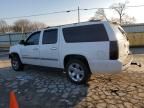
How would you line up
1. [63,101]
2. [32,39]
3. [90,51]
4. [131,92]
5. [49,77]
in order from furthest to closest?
[32,39] → [49,77] → [90,51] → [131,92] → [63,101]

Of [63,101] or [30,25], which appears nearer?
[63,101]

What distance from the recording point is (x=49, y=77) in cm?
805

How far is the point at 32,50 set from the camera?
855 cm

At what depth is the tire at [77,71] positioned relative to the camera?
21.7 feet

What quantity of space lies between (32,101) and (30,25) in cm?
7604

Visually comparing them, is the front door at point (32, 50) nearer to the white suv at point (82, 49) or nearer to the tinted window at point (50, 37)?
the white suv at point (82, 49)

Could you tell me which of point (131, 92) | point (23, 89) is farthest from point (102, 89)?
point (23, 89)

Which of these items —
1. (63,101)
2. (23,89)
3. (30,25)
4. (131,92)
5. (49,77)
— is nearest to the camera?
(63,101)

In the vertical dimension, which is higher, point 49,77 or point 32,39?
point 32,39

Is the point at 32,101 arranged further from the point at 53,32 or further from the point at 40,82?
the point at 53,32

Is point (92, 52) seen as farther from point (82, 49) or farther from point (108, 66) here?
point (108, 66)

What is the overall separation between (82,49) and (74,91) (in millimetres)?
1313

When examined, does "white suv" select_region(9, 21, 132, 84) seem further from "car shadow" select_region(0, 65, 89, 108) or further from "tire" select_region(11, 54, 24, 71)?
"tire" select_region(11, 54, 24, 71)

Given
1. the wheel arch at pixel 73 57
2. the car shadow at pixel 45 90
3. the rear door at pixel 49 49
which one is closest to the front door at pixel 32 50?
the rear door at pixel 49 49
